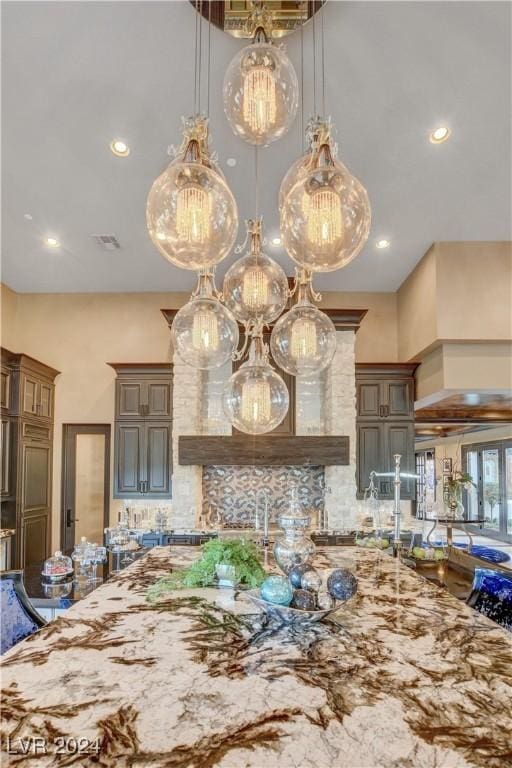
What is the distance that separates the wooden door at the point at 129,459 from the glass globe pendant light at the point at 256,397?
3.47 meters

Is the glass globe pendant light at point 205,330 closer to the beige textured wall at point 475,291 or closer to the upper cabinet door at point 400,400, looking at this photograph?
the beige textured wall at point 475,291

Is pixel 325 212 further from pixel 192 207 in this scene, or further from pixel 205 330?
pixel 205 330

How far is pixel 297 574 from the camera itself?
1883mm

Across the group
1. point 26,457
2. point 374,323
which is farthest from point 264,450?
point 26,457

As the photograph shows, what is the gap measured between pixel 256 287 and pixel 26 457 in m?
4.45

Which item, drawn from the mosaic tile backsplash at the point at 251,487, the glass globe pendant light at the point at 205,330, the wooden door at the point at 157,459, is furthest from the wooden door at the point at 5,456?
the glass globe pendant light at the point at 205,330

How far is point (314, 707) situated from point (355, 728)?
0.12 metres

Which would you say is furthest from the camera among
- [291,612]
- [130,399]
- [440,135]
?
[130,399]

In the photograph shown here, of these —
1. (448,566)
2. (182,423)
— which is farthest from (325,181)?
(182,423)

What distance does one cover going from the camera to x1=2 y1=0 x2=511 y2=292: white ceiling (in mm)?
3164

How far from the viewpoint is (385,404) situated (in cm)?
651

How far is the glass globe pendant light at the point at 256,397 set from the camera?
10.4 ft

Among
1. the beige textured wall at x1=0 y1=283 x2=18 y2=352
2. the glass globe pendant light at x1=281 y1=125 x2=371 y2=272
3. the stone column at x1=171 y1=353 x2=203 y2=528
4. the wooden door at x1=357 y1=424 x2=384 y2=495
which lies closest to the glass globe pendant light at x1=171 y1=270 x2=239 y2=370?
the glass globe pendant light at x1=281 y1=125 x2=371 y2=272

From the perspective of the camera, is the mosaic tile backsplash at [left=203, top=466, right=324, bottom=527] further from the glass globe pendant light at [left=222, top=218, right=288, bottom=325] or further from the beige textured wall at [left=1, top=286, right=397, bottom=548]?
the glass globe pendant light at [left=222, top=218, right=288, bottom=325]
